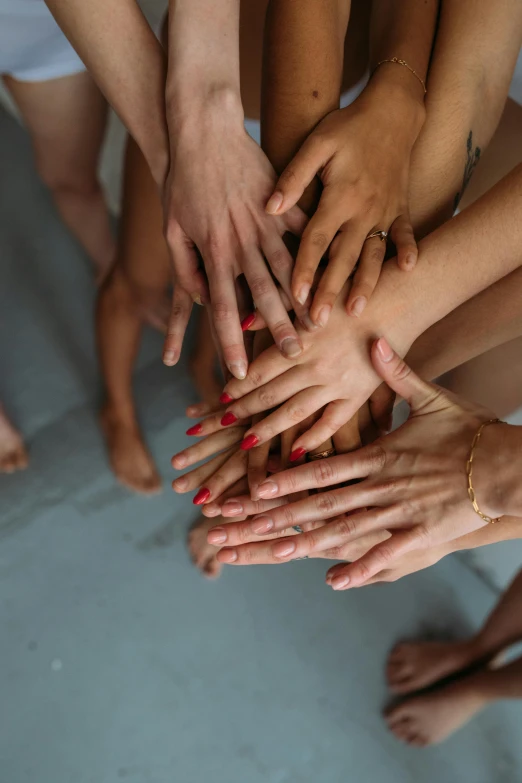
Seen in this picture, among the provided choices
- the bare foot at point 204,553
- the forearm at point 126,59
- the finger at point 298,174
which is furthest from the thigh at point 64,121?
the bare foot at point 204,553

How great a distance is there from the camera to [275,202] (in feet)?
2.59

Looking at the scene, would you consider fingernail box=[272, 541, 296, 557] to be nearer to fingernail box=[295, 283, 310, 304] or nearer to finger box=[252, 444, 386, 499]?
finger box=[252, 444, 386, 499]

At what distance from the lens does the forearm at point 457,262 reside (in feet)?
2.68

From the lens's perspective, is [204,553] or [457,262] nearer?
[457,262]

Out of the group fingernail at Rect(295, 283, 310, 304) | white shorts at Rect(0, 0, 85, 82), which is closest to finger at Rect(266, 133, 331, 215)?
fingernail at Rect(295, 283, 310, 304)

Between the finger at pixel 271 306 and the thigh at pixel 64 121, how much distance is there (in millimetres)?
622

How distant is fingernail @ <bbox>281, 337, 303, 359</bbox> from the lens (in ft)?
2.61

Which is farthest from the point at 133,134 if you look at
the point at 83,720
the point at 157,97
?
the point at 83,720

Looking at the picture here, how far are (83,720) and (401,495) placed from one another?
0.83 meters

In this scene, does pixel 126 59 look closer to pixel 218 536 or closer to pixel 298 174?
pixel 298 174

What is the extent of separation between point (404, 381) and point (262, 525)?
0.26 m

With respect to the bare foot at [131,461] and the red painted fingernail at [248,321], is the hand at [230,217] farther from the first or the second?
the bare foot at [131,461]

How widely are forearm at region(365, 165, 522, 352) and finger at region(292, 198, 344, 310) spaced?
0.09 metres

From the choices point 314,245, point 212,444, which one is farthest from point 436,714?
point 314,245
